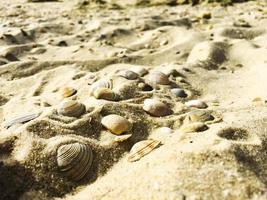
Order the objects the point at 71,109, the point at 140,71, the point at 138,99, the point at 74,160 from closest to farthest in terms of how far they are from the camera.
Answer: the point at 74,160 → the point at 71,109 → the point at 138,99 → the point at 140,71

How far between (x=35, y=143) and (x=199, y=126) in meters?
0.89

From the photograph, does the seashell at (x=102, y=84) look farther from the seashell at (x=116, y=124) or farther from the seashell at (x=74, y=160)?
the seashell at (x=74, y=160)

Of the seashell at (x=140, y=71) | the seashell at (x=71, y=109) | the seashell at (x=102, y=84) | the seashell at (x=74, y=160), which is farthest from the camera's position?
the seashell at (x=140, y=71)

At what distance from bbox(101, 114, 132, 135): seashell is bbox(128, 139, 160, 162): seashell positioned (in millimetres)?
162

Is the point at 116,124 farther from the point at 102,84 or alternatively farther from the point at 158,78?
the point at 158,78

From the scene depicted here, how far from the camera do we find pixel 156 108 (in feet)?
8.68

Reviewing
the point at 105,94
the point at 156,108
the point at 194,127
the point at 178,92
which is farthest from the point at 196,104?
the point at 105,94

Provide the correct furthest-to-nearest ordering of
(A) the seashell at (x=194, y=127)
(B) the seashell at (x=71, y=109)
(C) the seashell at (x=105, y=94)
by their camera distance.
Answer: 1. (C) the seashell at (x=105, y=94)
2. (B) the seashell at (x=71, y=109)
3. (A) the seashell at (x=194, y=127)

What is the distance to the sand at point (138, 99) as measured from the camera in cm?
195

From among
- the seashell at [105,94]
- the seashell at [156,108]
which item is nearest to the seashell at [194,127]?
the seashell at [156,108]

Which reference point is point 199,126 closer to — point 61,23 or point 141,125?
point 141,125

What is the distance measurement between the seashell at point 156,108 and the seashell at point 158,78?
0.40m

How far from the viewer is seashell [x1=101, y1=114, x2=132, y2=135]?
2408 mm

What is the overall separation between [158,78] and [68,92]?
659 mm
